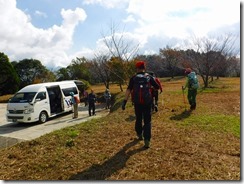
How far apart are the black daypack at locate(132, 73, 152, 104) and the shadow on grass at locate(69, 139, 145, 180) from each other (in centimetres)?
→ 98

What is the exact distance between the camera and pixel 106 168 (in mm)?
4352

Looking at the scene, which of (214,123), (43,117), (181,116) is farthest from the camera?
(43,117)

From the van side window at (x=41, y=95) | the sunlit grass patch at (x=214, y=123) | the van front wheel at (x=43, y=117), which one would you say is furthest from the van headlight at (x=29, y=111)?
the sunlit grass patch at (x=214, y=123)

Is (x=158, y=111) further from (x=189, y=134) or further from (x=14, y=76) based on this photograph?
(x=14, y=76)

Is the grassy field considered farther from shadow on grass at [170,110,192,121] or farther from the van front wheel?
the van front wheel

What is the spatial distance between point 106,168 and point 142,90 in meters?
1.55

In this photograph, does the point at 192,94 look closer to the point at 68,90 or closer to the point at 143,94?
the point at 143,94

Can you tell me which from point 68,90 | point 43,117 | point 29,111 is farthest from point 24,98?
Result: point 68,90

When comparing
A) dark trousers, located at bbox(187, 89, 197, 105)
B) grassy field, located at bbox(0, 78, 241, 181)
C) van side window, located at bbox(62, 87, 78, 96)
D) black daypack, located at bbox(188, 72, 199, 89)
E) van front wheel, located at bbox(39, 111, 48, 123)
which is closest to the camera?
grassy field, located at bbox(0, 78, 241, 181)

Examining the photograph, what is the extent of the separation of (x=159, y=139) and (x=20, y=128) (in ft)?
31.8

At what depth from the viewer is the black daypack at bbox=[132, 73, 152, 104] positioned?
15.9 ft

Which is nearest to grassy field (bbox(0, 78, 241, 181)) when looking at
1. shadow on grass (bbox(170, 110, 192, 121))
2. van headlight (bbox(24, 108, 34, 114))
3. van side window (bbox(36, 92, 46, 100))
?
shadow on grass (bbox(170, 110, 192, 121))

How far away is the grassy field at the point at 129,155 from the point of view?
4.07 m

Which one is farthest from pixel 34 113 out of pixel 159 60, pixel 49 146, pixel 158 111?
pixel 159 60
